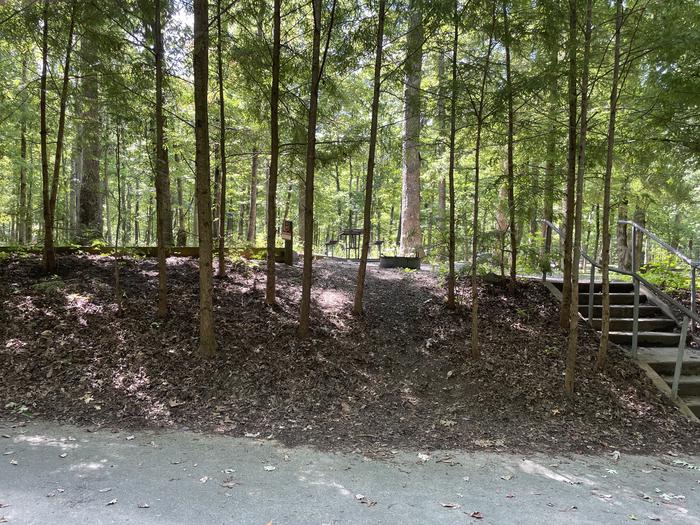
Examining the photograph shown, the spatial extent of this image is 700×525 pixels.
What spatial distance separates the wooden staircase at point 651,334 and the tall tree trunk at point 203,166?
5.40m

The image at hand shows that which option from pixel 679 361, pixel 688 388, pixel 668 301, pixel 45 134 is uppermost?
pixel 45 134

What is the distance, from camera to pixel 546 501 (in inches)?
122

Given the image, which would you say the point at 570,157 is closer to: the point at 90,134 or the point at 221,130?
the point at 221,130

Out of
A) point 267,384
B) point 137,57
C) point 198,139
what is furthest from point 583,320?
point 137,57

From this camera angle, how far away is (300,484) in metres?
3.21

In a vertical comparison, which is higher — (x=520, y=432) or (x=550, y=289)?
(x=550, y=289)

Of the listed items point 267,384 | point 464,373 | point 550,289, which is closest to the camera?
point 267,384

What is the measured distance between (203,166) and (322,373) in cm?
279

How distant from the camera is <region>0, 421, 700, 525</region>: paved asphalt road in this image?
2.80 m

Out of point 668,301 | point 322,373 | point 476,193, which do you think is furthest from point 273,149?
point 668,301

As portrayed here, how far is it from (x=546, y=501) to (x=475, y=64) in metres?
4.79

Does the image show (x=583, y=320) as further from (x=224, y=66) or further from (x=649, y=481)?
(x=224, y=66)

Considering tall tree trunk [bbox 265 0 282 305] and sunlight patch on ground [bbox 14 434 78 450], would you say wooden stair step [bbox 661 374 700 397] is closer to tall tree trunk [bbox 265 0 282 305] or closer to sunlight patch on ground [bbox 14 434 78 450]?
tall tree trunk [bbox 265 0 282 305]

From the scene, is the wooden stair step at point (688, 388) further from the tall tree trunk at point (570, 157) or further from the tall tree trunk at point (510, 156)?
the tall tree trunk at point (510, 156)
